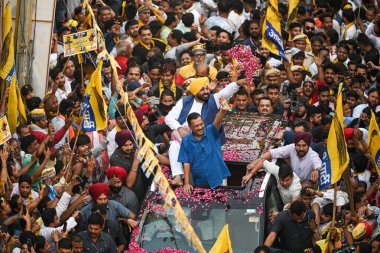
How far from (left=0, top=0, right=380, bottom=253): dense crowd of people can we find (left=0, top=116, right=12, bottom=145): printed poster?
198 millimetres

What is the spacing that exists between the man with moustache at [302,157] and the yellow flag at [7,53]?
4.17 meters

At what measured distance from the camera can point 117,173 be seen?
21.5 m

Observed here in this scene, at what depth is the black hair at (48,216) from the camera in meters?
20.3

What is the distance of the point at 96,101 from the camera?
22.2 metres

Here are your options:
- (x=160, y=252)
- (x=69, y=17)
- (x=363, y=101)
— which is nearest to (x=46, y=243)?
(x=160, y=252)

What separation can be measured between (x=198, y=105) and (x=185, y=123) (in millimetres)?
312

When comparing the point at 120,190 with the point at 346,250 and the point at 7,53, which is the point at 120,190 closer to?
the point at 7,53

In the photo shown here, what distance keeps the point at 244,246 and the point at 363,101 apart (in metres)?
6.36

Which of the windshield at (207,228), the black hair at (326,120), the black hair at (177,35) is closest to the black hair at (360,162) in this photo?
the black hair at (326,120)

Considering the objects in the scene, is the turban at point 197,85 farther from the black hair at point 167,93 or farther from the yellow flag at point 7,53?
the yellow flag at point 7,53

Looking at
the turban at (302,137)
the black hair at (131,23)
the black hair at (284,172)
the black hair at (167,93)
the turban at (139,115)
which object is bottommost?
the black hair at (131,23)

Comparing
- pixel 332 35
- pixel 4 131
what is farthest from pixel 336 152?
pixel 332 35

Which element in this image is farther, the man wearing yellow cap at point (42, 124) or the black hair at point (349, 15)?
the black hair at point (349, 15)

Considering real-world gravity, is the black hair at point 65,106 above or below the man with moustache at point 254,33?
below
